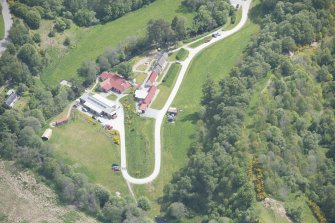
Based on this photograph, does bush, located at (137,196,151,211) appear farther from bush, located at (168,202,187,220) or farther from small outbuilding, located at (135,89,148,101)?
small outbuilding, located at (135,89,148,101)

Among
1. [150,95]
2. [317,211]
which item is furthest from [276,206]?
[150,95]

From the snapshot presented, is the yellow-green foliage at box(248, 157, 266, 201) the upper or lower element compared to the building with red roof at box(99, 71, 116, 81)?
lower

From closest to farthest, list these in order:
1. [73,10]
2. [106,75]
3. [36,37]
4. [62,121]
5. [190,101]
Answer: [62,121], [190,101], [106,75], [36,37], [73,10]

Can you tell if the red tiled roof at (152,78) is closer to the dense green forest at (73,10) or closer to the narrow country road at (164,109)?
the narrow country road at (164,109)

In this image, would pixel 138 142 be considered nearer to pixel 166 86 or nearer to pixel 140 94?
pixel 140 94

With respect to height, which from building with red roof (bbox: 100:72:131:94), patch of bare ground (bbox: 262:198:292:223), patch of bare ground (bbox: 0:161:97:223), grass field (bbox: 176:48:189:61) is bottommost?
patch of bare ground (bbox: 0:161:97:223)

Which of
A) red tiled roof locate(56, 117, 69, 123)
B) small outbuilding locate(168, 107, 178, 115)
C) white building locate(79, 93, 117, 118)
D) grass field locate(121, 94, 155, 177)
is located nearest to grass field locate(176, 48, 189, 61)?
small outbuilding locate(168, 107, 178, 115)

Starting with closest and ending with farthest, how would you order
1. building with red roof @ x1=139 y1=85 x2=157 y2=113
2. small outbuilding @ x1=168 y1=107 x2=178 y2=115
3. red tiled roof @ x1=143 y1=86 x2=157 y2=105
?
small outbuilding @ x1=168 y1=107 x2=178 y2=115
building with red roof @ x1=139 y1=85 x2=157 y2=113
red tiled roof @ x1=143 y1=86 x2=157 y2=105
